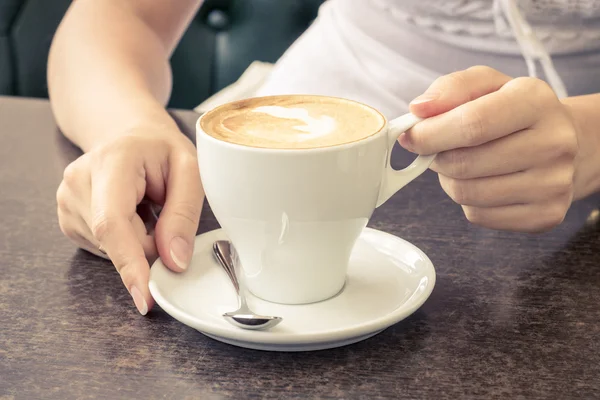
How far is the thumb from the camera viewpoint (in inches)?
18.9

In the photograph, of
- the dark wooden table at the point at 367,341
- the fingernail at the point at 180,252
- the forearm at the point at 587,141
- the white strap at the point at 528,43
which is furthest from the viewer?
the white strap at the point at 528,43

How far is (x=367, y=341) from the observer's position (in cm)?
43

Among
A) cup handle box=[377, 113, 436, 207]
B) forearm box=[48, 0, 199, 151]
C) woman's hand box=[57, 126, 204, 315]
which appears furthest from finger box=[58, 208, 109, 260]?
cup handle box=[377, 113, 436, 207]

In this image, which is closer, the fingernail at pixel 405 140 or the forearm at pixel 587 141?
the fingernail at pixel 405 140

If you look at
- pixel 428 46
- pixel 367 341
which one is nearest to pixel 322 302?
pixel 367 341

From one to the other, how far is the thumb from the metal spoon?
16cm

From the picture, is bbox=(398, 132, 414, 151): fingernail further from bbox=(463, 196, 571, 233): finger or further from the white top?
the white top

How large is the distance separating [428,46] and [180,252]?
1.70ft

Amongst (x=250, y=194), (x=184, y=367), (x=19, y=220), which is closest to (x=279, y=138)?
(x=250, y=194)

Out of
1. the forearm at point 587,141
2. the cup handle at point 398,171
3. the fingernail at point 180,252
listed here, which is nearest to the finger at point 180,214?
the fingernail at point 180,252

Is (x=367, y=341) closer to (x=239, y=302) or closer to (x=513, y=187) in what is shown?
(x=239, y=302)

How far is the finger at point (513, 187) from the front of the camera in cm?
53

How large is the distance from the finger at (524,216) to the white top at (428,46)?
0.24m

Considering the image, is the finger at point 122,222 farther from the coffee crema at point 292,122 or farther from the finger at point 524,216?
the finger at point 524,216
